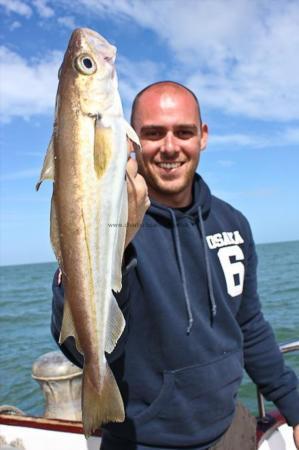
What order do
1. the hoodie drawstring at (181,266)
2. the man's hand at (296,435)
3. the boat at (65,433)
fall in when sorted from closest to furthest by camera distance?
the hoodie drawstring at (181,266)
the man's hand at (296,435)
the boat at (65,433)

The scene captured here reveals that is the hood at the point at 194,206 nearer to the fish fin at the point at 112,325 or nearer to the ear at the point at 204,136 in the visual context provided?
the ear at the point at 204,136

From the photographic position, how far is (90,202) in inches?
66.2

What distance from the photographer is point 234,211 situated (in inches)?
123

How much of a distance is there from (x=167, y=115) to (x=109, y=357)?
1380 mm

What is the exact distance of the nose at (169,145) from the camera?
259 centimetres

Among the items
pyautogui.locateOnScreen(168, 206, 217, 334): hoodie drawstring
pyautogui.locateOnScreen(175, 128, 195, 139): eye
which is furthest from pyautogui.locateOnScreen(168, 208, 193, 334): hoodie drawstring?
pyautogui.locateOnScreen(175, 128, 195, 139): eye

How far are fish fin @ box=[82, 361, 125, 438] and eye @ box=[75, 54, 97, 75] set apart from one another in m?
1.18

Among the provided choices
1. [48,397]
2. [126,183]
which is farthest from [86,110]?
[48,397]

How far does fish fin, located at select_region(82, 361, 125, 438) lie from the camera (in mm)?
1823

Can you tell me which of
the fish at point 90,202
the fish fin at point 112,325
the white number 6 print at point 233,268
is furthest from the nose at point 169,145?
the fish fin at point 112,325

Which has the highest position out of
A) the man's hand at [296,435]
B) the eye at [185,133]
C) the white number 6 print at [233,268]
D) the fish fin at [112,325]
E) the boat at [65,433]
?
the eye at [185,133]

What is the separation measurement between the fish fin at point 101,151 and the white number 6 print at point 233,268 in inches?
52.2

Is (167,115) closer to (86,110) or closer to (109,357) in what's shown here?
(86,110)

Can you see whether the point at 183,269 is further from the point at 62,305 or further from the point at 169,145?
the point at 62,305
